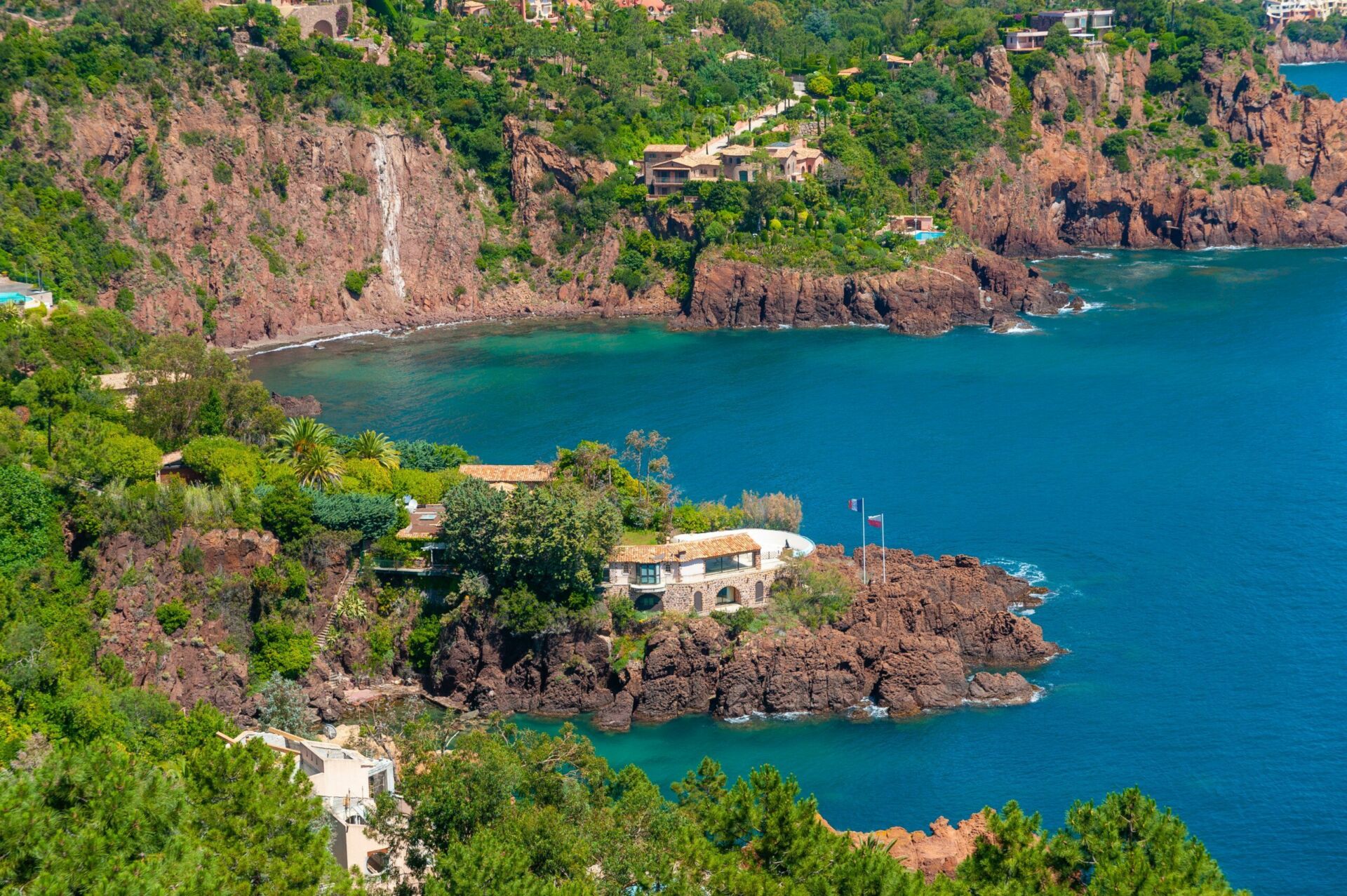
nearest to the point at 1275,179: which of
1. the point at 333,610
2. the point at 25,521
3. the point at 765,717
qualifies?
the point at 765,717

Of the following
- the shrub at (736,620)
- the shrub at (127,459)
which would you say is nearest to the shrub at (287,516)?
the shrub at (127,459)

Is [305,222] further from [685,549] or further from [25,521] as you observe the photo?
[685,549]

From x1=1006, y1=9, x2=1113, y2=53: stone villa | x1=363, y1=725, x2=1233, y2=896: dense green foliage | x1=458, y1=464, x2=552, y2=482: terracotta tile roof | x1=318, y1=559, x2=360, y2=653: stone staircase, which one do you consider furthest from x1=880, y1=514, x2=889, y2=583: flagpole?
x1=1006, y1=9, x2=1113, y2=53: stone villa

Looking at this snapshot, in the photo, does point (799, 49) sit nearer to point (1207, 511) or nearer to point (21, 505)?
point (1207, 511)

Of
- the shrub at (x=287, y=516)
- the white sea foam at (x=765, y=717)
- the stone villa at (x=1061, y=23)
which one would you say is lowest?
the white sea foam at (x=765, y=717)

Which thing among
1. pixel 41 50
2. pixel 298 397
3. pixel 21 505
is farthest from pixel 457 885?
pixel 41 50

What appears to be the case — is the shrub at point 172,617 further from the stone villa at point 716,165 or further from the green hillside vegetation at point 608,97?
the stone villa at point 716,165

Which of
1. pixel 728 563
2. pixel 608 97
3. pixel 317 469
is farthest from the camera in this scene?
pixel 608 97
